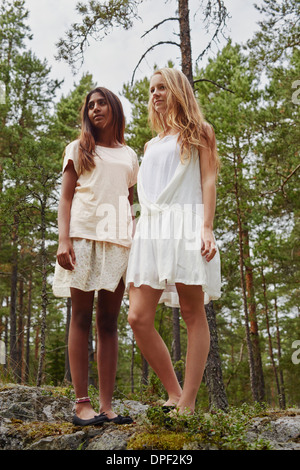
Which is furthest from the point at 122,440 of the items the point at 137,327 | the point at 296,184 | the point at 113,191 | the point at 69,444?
the point at 296,184

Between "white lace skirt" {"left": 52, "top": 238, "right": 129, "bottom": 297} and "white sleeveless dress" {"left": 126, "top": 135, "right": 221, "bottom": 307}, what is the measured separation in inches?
6.6

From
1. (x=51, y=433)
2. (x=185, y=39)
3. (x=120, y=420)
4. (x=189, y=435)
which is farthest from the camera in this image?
(x=185, y=39)

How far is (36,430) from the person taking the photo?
8.82 feet

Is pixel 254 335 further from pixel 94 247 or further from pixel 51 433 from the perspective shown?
pixel 51 433

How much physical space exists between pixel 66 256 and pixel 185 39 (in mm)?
4557

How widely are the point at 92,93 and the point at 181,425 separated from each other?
7.47ft

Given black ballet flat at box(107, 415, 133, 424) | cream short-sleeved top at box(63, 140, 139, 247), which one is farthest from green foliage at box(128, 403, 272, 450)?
cream short-sleeved top at box(63, 140, 139, 247)

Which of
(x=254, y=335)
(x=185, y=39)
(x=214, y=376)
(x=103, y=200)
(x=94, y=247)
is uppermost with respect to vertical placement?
(x=185, y=39)

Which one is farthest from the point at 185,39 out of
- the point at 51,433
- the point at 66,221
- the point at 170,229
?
the point at 51,433

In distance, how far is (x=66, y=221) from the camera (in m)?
2.95

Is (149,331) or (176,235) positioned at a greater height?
(176,235)

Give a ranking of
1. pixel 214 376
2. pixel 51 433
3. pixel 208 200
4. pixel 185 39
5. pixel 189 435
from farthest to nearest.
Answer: pixel 185 39, pixel 214 376, pixel 208 200, pixel 51 433, pixel 189 435

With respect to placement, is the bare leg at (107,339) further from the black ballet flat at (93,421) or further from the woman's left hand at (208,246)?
the woman's left hand at (208,246)

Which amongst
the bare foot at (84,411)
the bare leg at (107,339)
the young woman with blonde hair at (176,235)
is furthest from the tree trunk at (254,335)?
the bare foot at (84,411)
